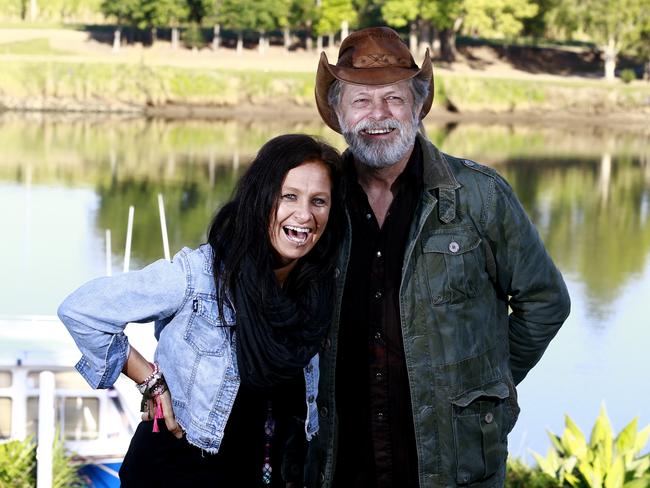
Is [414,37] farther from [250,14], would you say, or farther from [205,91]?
[205,91]

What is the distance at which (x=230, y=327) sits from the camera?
7.73ft

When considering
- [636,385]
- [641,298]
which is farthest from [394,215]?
[641,298]

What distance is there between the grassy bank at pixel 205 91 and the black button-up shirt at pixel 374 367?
34.6 meters

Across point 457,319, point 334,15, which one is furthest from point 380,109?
point 334,15

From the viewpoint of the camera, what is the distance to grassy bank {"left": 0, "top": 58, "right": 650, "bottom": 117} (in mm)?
36312

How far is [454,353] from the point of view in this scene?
2.50m

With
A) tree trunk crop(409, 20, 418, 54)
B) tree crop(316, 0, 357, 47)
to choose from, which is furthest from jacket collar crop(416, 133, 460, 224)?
tree trunk crop(409, 20, 418, 54)

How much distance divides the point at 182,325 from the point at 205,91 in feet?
116

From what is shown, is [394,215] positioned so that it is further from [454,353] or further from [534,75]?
[534,75]

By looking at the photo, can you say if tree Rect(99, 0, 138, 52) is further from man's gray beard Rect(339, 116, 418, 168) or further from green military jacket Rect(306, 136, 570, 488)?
green military jacket Rect(306, 136, 570, 488)

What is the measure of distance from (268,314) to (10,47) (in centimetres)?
4354

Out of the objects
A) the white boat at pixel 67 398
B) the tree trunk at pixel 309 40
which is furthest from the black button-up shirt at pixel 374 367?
the tree trunk at pixel 309 40

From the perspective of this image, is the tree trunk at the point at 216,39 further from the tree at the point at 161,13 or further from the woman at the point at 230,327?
the woman at the point at 230,327

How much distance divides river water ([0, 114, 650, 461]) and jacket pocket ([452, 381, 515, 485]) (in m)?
4.85
